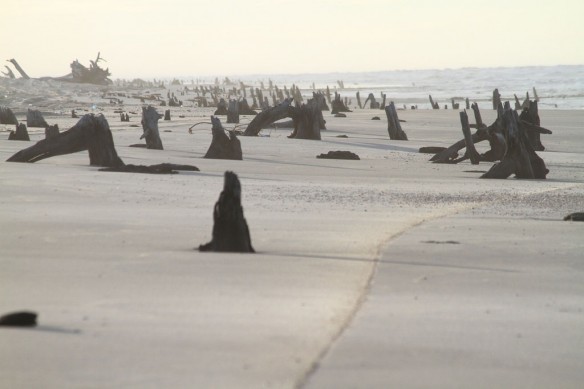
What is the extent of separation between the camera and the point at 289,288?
5824 millimetres

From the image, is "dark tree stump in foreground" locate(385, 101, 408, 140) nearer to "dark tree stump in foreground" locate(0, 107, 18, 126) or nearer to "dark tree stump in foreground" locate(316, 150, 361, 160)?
"dark tree stump in foreground" locate(316, 150, 361, 160)

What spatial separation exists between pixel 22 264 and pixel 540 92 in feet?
275

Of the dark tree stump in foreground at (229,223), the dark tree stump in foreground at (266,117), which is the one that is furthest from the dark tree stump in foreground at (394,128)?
the dark tree stump in foreground at (229,223)

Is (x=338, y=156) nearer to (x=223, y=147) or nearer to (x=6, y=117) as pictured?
(x=223, y=147)

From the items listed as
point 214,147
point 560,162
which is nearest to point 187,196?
point 214,147

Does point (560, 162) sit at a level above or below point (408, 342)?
below

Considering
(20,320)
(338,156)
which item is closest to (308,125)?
(338,156)

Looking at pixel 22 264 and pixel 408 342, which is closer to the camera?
pixel 408 342

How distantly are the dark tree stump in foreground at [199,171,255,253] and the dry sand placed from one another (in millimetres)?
230

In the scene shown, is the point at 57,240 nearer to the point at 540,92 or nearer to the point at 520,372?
the point at 520,372

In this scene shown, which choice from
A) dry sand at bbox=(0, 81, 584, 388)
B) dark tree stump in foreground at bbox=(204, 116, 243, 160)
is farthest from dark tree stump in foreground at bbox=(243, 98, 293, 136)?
dry sand at bbox=(0, 81, 584, 388)

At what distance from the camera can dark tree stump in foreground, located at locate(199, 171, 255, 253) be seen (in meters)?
6.96

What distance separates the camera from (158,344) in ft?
14.5

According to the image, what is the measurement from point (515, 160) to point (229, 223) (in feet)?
30.9
